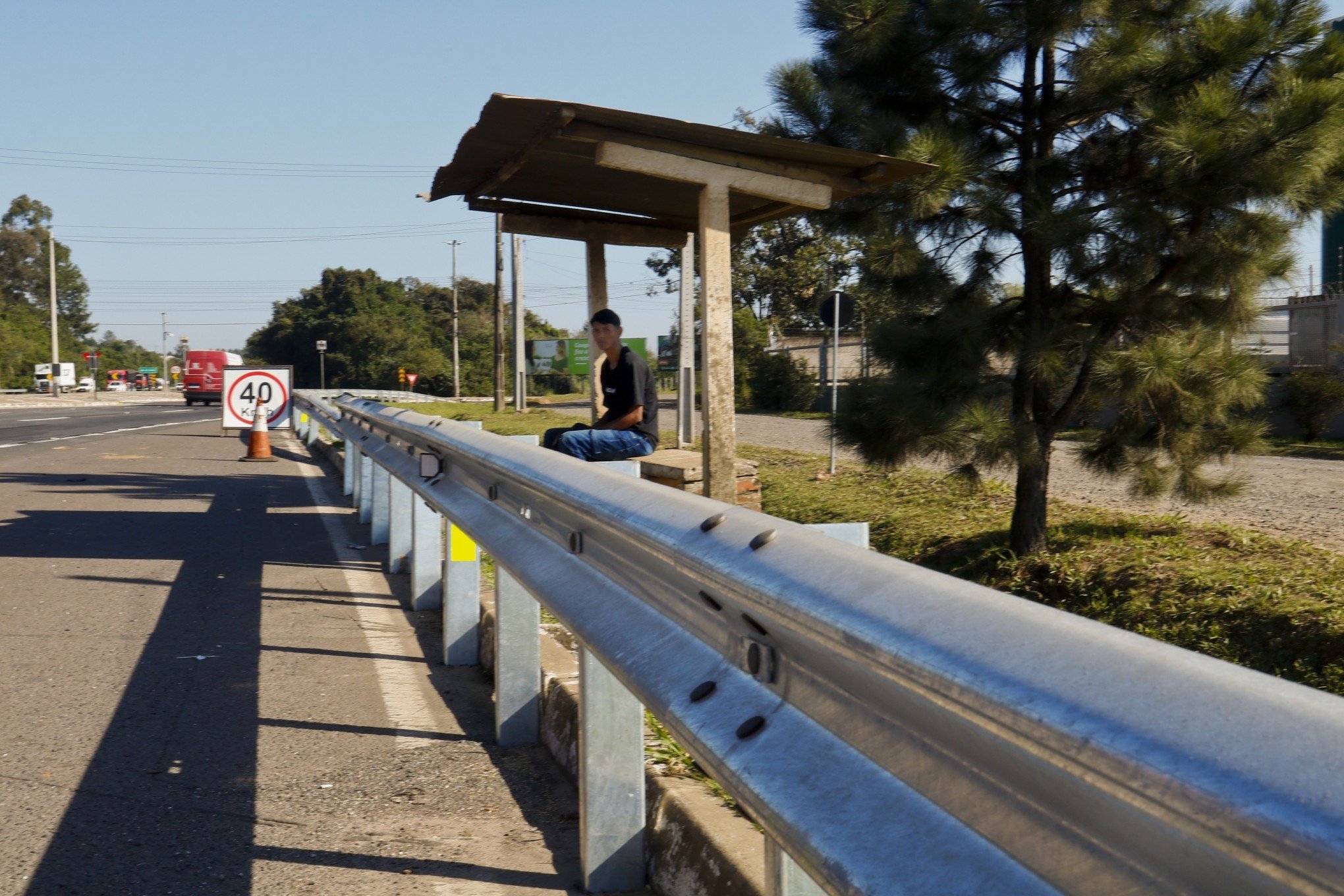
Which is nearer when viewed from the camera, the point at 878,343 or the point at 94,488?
the point at 878,343

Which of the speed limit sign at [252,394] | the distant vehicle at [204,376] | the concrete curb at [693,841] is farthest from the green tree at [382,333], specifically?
the concrete curb at [693,841]

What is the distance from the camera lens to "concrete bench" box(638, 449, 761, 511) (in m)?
8.01

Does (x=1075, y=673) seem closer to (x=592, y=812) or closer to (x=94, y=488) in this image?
(x=592, y=812)

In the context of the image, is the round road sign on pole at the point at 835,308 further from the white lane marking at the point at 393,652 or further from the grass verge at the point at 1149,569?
the white lane marking at the point at 393,652

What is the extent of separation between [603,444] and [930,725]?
6.05 m

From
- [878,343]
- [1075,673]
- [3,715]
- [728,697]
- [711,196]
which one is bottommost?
[3,715]

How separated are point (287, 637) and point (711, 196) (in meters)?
3.72

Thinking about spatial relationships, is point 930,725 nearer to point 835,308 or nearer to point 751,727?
point 751,727

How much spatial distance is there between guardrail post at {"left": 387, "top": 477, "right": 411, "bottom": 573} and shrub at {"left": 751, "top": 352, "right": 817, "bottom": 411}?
27.2m

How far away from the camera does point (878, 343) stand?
7078 millimetres

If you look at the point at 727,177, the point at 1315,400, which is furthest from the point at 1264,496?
the point at 1315,400

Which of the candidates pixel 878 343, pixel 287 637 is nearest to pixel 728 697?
Answer: pixel 287 637

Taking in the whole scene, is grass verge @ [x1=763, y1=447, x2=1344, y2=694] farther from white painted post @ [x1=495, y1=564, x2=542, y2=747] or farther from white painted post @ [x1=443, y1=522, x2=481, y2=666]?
white painted post @ [x1=443, y1=522, x2=481, y2=666]

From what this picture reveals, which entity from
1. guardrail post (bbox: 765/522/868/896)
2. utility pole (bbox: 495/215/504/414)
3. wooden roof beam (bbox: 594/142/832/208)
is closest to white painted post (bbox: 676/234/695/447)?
wooden roof beam (bbox: 594/142/832/208)
